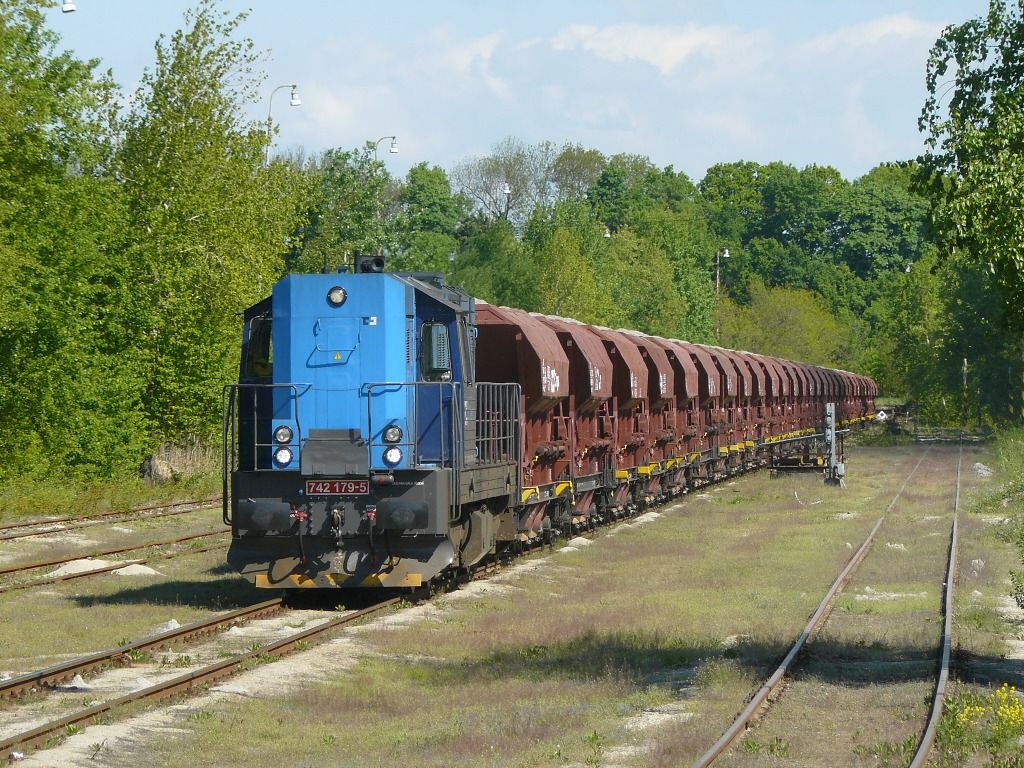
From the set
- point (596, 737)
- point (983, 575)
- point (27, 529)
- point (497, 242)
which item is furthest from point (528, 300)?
point (596, 737)

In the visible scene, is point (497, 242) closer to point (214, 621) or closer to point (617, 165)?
point (617, 165)

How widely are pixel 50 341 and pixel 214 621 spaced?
17.7m

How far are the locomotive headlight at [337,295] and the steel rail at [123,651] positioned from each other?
3.60 metres

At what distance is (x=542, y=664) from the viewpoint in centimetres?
1250

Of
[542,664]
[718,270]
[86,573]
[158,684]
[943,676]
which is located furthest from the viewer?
[718,270]

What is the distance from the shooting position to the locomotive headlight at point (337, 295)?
1512 cm

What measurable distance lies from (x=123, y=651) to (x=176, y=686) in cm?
154

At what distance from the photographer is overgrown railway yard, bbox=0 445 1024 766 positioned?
9.28m

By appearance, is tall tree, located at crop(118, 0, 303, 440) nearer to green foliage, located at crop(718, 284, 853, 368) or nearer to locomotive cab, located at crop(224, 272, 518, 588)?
locomotive cab, located at crop(224, 272, 518, 588)

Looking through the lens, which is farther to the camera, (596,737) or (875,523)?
(875,523)

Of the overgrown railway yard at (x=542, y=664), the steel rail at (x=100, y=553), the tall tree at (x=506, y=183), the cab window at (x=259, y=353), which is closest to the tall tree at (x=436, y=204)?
the tall tree at (x=506, y=183)

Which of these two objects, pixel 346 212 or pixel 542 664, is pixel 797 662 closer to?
pixel 542 664

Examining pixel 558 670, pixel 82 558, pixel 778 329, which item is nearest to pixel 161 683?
pixel 558 670

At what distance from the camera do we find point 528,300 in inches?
2763
